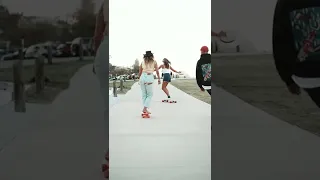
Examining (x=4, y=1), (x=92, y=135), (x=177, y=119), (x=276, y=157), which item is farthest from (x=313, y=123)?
(x=177, y=119)

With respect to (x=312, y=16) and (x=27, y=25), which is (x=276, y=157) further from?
(x=27, y=25)

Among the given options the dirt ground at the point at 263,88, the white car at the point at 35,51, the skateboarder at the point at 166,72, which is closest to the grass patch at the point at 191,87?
the skateboarder at the point at 166,72

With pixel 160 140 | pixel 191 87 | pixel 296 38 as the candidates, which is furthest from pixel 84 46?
pixel 191 87

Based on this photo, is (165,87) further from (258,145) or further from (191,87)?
(258,145)

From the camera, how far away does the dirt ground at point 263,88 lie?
2.15 meters

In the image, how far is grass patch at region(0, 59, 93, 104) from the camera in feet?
6.47

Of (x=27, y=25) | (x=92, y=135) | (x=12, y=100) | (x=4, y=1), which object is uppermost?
(x=4, y=1)

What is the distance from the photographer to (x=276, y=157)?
2.15m

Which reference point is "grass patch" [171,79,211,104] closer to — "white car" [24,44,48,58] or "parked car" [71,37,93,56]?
"parked car" [71,37,93,56]

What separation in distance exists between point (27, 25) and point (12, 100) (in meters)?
0.40

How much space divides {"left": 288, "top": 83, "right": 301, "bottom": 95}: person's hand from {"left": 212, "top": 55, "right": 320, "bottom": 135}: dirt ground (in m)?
0.02

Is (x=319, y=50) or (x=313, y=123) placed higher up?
(x=319, y=50)

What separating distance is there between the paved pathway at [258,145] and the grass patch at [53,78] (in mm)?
824

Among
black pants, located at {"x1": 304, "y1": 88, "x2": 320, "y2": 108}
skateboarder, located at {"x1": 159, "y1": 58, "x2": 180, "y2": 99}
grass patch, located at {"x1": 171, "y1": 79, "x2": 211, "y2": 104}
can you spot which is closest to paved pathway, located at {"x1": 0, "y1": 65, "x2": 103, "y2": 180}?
black pants, located at {"x1": 304, "y1": 88, "x2": 320, "y2": 108}
